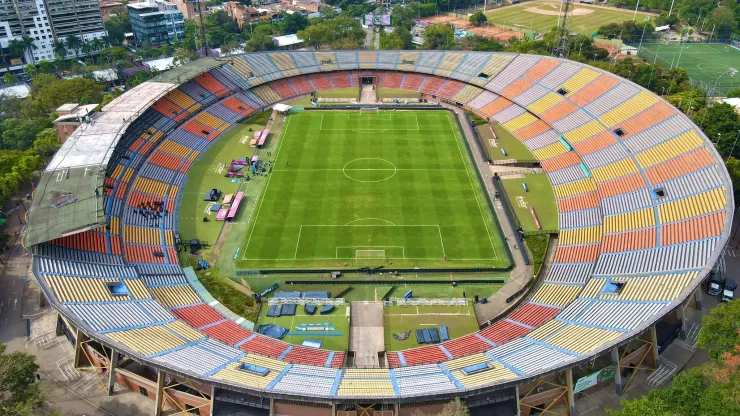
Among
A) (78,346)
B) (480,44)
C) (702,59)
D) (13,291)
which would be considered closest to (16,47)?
(13,291)

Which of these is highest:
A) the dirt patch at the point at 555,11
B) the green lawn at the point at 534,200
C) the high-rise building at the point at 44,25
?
the high-rise building at the point at 44,25

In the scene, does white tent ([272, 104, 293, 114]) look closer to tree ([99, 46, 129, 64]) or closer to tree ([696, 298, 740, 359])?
tree ([99, 46, 129, 64])

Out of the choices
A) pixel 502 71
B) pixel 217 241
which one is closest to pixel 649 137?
pixel 502 71

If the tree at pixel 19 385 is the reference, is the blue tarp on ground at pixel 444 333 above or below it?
below

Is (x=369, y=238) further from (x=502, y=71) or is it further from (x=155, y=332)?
(x=502, y=71)

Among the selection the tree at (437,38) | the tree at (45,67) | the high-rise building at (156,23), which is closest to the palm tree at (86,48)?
the tree at (45,67)

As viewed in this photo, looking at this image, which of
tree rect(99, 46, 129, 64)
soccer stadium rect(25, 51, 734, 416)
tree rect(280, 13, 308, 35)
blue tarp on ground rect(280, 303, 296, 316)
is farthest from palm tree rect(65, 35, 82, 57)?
blue tarp on ground rect(280, 303, 296, 316)

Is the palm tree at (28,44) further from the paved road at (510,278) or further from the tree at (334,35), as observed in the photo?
the paved road at (510,278)

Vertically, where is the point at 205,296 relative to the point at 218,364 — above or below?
below
